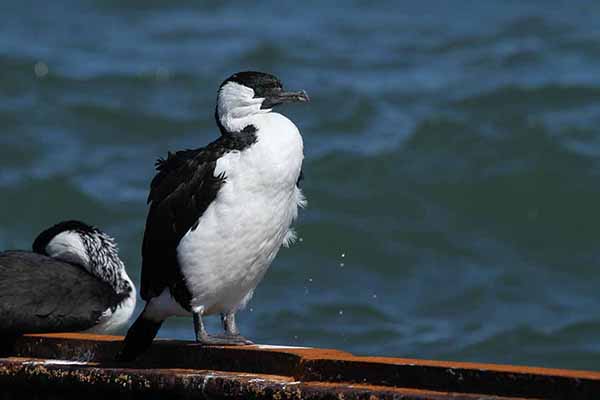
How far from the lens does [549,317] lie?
1183 cm

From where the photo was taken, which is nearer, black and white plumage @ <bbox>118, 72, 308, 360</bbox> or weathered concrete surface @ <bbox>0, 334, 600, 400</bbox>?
weathered concrete surface @ <bbox>0, 334, 600, 400</bbox>

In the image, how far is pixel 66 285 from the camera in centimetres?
741

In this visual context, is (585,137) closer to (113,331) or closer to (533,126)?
(533,126)

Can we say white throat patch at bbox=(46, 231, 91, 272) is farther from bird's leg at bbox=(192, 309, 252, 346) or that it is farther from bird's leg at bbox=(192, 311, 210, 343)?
bird's leg at bbox=(192, 311, 210, 343)

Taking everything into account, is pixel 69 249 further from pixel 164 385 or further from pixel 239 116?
pixel 164 385

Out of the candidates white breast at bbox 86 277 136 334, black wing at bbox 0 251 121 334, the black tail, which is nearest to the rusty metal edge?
the black tail

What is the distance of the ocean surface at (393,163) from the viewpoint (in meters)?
11.9

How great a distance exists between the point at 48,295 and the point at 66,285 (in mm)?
250

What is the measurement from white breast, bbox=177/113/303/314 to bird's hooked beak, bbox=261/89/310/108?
0.06 metres

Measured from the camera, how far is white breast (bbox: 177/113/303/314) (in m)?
5.36

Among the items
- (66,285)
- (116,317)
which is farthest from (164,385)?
(116,317)

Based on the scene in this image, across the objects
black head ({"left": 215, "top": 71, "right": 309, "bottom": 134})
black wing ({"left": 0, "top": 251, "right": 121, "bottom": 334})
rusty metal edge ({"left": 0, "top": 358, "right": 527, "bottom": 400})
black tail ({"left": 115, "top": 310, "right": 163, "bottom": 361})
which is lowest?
rusty metal edge ({"left": 0, "top": 358, "right": 527, "bottom": 400})

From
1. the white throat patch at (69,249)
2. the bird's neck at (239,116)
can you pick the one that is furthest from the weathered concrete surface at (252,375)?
the white throat patch at (69,249)

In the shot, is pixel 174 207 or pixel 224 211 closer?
pixel 224 211
